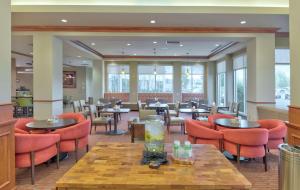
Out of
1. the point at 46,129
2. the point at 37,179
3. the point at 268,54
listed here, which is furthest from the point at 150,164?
the point at 268,54

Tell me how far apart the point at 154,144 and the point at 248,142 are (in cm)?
272

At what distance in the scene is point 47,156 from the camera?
158 inches

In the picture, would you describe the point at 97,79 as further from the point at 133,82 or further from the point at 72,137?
the point at 72,137

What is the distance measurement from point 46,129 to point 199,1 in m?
4.36

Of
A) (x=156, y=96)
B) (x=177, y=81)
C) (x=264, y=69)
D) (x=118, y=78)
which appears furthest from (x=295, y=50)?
(x=118, y=78)

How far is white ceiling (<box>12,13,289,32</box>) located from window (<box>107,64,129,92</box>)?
28.5 feet

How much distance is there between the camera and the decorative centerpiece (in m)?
1.91

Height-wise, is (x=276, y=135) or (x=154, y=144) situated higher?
(x=154, y=144)

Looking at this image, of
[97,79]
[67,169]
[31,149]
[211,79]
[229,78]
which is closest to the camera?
[31,149]

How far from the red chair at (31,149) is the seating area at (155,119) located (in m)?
0.01

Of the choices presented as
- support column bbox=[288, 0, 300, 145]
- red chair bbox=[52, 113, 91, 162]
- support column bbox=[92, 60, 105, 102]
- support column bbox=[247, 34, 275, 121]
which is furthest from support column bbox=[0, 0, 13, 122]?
support column bbox=[92, 60, 105, 102]

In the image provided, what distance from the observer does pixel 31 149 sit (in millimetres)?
3699

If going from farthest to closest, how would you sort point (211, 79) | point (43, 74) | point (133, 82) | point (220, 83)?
point (133, 82) → point (211, 79) → point (220, 83) → point (43, 74)

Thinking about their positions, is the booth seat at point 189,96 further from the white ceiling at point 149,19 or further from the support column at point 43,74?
the support column at point 43,74
